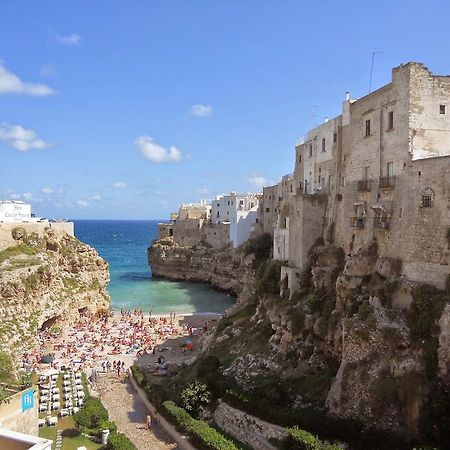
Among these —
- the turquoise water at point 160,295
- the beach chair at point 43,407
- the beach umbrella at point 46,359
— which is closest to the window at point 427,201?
the beach chair at point 43,407

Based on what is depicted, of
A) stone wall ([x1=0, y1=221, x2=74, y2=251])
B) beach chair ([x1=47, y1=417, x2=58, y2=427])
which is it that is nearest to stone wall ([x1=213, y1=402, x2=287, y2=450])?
beach chair ([x1=47, y1=417, x2=58, y2=427])

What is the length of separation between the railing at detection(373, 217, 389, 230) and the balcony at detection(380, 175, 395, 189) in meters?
1.57

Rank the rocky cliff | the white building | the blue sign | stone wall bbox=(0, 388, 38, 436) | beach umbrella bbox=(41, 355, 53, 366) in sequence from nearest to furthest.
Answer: stone wall bbox=(0, 388, 38, 436), the rocky cliff, the blue sign, beach umbrella bbox=(41, 355, 53, 366), the white building

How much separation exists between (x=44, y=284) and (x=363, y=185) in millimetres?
29453

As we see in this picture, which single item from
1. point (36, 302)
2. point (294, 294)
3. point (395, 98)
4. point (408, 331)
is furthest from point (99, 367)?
point (395, 98)

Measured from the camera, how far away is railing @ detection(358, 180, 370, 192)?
26686 mm

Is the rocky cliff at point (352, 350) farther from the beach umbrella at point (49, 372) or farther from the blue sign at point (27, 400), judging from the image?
the beach umbrella at point (49, 372)

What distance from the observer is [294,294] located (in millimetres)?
29922

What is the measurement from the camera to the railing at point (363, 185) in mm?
26686

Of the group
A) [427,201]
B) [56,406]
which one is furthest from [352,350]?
[56,406]

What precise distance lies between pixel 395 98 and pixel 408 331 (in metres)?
11.2

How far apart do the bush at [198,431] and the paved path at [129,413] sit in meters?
1.11

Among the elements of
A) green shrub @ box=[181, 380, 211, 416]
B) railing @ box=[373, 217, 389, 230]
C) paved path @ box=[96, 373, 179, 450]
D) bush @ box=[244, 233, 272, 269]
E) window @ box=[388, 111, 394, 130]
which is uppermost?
window @ box=[388, 111, 394, 130]

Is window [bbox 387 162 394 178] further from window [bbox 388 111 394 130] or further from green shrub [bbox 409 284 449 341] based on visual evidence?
green shrub [bbox 409 284 449 341]
